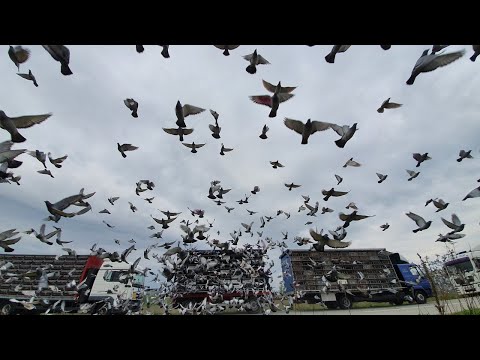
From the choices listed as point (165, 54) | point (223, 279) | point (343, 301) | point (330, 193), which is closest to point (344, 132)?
point (330, 193)

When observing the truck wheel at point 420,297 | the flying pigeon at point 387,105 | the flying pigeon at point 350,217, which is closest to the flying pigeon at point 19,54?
the flying pigeon at point 387,105

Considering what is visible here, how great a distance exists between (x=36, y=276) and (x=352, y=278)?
68.4 ft

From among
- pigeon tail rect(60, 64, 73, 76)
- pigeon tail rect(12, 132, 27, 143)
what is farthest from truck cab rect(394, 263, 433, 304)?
pigeon tail rect(12, 132, 27, 143)

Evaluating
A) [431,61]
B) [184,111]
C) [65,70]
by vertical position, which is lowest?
[65,70]

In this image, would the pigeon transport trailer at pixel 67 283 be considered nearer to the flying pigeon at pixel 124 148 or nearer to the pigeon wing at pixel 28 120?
the flying pigeon at pixel 124 148

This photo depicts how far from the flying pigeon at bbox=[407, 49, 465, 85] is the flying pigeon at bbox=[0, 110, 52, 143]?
6.78 m

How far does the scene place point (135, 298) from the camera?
16312 mm

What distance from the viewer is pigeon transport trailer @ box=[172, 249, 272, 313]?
52.1ft

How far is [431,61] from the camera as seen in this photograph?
4.66 meters

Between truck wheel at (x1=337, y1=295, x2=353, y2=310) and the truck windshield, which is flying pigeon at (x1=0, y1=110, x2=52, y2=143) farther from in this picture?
truck wheel at (x1=337, y1=295, x2=353, y2=310)

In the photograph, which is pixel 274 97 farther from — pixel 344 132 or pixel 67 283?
pixel 67 283

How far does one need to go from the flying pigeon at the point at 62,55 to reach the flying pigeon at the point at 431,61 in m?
5.58
